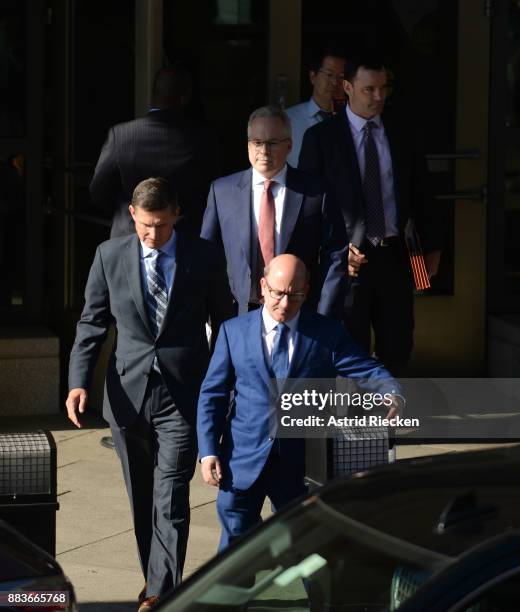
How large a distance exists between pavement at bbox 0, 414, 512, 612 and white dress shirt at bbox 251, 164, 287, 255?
4.59ft

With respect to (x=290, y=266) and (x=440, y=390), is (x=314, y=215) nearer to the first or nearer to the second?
(x=290, y=266)

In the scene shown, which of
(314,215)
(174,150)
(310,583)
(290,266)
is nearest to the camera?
(310,583)

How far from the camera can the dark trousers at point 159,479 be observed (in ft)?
21.3

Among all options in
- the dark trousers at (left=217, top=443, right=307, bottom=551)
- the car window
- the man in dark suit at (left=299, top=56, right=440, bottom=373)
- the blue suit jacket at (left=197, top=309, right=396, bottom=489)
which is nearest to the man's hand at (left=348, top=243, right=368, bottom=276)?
the man in dark suit at (left=299, top=56, right=440, bottom=373)

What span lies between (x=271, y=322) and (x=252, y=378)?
0.23 m

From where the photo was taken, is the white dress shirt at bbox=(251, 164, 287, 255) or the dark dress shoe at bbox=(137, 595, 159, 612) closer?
the dark dress shoe at bbox=(137, 595, 159, 612)

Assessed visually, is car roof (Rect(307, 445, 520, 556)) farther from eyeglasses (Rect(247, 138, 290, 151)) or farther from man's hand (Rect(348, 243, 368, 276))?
man's hand (Rect(348, 243, 368, 276))

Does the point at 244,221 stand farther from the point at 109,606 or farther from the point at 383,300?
the point at 109,606

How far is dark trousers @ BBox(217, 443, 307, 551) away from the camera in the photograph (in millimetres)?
6121

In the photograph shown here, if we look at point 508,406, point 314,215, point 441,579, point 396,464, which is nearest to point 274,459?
point 314,215

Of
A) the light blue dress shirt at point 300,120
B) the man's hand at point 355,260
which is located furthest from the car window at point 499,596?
the light blue dress shirt at point 300,120

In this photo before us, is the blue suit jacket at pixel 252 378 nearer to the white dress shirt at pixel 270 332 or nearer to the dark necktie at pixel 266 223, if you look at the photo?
the white dress shirt at pixel 270 332

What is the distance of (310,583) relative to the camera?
3730 millimetres

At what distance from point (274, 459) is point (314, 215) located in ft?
5.08
